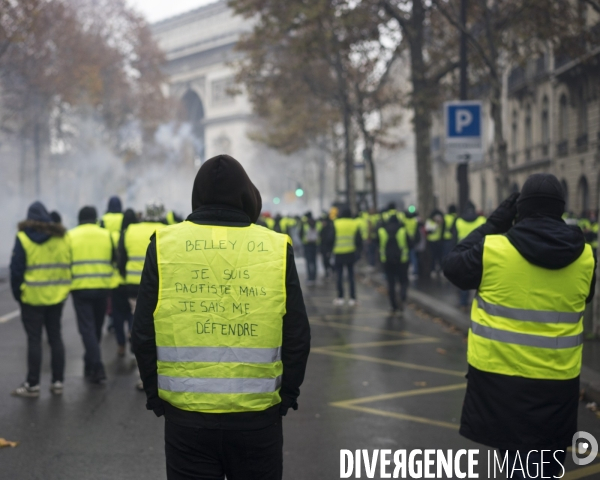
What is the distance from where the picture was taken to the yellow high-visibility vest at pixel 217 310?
354 centimetres

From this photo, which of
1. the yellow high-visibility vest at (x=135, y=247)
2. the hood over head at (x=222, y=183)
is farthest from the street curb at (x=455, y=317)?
the hood over head at (x=222, y=183)

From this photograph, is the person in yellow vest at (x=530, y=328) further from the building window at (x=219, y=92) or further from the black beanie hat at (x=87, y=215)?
the building window at (x=219, y=92)

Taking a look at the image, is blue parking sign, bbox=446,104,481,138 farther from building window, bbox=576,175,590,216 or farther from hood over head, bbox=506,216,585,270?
building window, bbox=576,175,590,216

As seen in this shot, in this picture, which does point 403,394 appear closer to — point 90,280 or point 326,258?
point 90,280

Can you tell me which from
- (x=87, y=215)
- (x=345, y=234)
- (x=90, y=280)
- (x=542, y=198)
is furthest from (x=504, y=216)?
(x=345, y=234)

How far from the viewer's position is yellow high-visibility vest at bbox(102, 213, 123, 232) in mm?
12159

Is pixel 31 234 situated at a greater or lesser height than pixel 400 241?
greater

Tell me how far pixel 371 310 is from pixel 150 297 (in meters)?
13.2

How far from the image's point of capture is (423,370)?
9984 mm

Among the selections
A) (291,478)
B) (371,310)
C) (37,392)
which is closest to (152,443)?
(291,478)

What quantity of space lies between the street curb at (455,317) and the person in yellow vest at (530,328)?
4.03 metres

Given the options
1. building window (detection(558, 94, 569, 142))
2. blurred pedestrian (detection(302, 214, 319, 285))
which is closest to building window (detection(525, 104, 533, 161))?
building window (detection(558, 94, 569, 142))

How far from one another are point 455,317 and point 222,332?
1110 cm

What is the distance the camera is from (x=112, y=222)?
12234 millimetres
